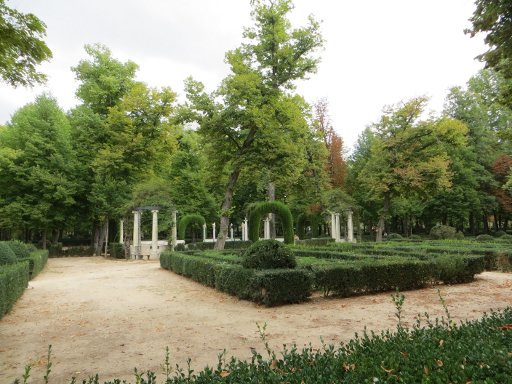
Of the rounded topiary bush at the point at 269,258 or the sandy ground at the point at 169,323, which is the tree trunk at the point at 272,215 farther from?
the rounded topiary bush at the point at 269,258

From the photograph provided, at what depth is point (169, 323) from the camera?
7.00 metres

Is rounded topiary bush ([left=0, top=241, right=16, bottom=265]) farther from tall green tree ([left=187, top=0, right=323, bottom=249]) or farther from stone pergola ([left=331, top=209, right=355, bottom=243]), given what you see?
stone pergola ([left=331, top=209, right=355, bottom=243])

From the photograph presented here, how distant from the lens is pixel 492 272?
1335 centimetres

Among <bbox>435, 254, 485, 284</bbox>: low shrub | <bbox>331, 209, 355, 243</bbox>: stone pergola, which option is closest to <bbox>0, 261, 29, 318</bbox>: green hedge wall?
<bbox>435, 254, 485, 284</bbox>: low shrub

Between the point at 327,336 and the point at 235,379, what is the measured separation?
11.4ft

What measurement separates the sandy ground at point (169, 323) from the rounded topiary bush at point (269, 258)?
106cm

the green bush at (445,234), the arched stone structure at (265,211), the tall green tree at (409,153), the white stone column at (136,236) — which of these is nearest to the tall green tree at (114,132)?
the white stone column at (136,236)

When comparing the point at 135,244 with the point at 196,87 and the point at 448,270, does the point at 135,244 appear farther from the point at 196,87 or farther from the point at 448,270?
the point at 448,270

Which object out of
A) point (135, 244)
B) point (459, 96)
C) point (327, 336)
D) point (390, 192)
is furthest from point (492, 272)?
point (459, 96)

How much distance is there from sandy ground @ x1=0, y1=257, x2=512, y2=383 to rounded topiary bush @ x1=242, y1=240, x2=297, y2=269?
1.06 meters

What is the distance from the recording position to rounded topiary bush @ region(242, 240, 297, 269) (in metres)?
9.20

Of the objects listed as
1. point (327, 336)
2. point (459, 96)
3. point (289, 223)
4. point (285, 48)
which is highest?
point (459, 96)

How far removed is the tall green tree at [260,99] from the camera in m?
17.3

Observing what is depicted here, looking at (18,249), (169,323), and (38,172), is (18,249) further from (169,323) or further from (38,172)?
(38,172)
